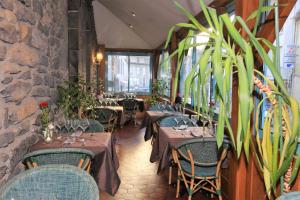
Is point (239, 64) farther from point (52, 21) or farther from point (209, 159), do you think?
point (52, 21)

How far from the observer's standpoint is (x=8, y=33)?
2346 mm

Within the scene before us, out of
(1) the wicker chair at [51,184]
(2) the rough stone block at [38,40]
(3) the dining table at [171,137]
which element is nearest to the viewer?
(1) the wicker chair at [51,184]

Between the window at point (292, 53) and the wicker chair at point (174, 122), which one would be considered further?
the wicker chair at point (174, 122)

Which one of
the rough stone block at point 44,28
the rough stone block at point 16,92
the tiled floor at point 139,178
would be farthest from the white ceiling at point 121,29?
the rough stone block at point 16,92

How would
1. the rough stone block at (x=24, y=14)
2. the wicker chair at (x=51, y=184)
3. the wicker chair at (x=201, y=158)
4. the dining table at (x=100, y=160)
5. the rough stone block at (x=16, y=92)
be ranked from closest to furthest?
the wicker chair at (x=51, y=184)
the rough stone block at (x=16, y=92)
the rough stone block at (x=24, y=14)
the dining table at (x=100, y=160)
the wicker chair at (x=201, y=158)

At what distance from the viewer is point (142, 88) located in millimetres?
12109

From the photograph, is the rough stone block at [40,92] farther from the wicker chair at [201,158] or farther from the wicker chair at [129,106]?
the wicker chair at [129,106]

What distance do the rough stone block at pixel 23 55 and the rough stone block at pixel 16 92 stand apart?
0.63ft

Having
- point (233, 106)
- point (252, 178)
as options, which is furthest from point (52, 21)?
point (252, 178)

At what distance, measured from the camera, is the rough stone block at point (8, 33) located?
2236mm

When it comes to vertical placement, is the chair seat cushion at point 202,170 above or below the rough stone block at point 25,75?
below

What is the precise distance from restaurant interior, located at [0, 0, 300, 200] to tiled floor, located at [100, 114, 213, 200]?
0.05ft

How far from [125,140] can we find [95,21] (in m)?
5.54

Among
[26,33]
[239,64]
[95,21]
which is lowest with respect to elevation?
[239,64]
